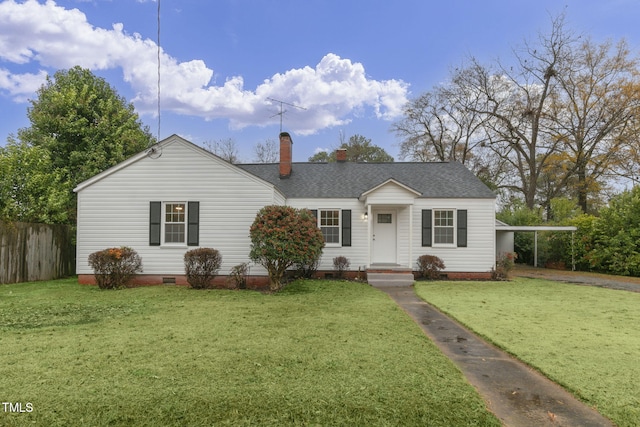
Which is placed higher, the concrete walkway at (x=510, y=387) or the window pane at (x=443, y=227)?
the window pane at (x=443, y=227)

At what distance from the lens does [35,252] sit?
38.5ft

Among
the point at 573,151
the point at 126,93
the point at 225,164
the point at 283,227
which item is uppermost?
the point at 126,93

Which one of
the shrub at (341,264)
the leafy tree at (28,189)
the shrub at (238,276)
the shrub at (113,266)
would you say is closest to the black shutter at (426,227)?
the shrub at (341,264)

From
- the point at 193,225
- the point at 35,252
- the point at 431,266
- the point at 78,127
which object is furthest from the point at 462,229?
the point at 78,127

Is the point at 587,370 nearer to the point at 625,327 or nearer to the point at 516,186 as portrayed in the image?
the point at 625,327

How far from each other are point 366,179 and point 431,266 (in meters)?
4.53

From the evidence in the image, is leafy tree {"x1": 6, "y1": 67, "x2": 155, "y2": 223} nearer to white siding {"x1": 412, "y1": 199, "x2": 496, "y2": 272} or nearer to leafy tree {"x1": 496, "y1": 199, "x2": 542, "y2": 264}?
white siding {"x1": 412, "y1": 199, "x2": 496, "y2": 272}

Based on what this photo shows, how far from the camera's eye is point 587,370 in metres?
3.95

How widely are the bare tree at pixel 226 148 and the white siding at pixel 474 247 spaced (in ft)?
78.6

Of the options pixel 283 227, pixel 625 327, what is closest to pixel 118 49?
pixel 283 227

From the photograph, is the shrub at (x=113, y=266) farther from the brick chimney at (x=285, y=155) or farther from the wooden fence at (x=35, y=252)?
the brick chimney at (x=285, y=155)

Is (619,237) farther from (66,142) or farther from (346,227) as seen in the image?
(66,142)

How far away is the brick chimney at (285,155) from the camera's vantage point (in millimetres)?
14781

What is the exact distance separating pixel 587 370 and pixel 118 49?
15.7 m
